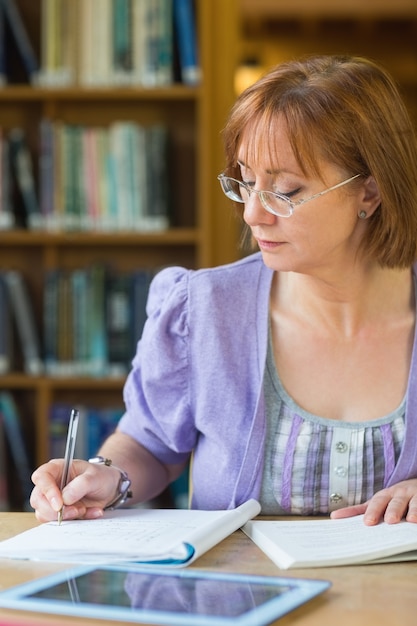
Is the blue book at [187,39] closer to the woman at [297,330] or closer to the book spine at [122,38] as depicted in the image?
the book spine at [122,38]

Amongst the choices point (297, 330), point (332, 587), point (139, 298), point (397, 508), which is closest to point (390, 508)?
point (397, 508)

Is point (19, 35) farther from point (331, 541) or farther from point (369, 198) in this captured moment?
point (331, 541)

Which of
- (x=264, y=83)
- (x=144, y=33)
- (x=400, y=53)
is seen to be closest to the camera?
(x=264, y=83)

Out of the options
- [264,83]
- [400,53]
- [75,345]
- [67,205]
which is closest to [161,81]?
[67,205]

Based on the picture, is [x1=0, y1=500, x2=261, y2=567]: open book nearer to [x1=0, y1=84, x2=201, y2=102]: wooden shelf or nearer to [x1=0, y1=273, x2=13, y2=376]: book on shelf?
[x1=0, y1=273, x2=13, y2=376]: book on shelf

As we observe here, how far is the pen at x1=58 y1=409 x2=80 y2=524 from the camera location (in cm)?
128

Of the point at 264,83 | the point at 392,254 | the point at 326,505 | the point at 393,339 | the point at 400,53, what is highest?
the point at 400,53

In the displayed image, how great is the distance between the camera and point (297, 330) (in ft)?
5.41

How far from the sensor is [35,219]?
3391mm

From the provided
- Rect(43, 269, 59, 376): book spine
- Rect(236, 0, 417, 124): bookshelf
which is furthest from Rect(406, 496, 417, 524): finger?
Rect(236, 0, 417, 124): bookshelf

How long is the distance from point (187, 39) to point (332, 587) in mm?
2593

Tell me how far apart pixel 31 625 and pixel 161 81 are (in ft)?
8.68

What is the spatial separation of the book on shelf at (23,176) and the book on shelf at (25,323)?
212 mm

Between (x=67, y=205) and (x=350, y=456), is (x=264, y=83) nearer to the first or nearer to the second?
(x=350, y=456)
